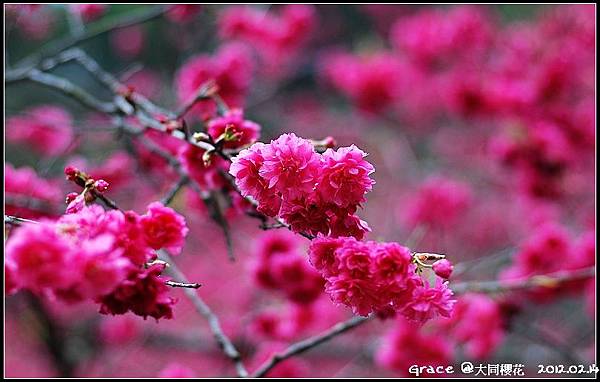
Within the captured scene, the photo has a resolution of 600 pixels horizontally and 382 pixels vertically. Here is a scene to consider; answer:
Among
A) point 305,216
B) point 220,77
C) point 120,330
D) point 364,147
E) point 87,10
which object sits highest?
point 364,147

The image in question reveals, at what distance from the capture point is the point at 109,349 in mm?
3826

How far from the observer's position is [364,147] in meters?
5.60

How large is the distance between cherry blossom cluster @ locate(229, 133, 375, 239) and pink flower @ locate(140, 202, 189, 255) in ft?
0.42

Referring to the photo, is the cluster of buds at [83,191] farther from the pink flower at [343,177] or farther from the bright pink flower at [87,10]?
the bright pink flower at [87,10]

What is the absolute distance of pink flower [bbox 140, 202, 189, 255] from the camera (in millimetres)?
1127

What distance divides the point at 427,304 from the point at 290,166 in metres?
0.33

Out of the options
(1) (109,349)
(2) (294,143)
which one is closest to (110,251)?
(2) (294,143)

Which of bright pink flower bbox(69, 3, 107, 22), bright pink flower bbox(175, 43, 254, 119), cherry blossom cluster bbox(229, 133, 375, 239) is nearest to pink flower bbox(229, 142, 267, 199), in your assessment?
cherry blossom cluster bbox(229, 133, 375, 239)

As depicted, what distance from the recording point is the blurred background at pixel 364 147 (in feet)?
8.27

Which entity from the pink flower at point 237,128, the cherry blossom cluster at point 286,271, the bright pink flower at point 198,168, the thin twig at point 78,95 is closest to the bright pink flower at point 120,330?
the cherry blossom cluster at point 286,271

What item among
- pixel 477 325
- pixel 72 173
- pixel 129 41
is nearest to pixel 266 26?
pixel 129 41

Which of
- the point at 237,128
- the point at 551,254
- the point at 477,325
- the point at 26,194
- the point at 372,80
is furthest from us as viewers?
the point at 372,80

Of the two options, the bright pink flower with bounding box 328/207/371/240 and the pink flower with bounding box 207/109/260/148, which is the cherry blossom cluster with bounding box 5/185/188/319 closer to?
the bright pink flower with bounding box 328/207/371/240

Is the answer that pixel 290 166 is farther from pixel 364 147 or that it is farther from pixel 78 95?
pixel 364 147
